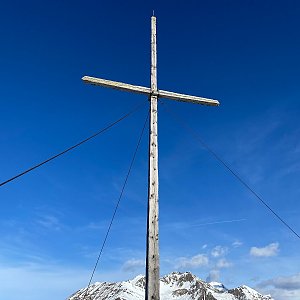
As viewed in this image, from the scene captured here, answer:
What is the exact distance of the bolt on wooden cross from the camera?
8867mm

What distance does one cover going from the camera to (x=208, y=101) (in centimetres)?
1234

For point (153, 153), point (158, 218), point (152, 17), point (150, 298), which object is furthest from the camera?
point (152, 17)

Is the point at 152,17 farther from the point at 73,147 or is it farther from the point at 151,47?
the point at 73,147

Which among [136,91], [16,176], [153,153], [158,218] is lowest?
[158,218]

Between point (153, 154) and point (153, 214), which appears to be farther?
point (153, 154)

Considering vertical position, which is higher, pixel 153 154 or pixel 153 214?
pixel 153 154

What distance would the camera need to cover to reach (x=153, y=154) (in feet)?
34.0

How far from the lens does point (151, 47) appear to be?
→ 12.5 meters

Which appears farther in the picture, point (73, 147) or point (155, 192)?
point (73, 147)

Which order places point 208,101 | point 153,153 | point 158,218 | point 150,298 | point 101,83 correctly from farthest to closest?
1. point 208,101
2. point 101,83
3. point 153,153
4. point 158,218
5. point 150,298

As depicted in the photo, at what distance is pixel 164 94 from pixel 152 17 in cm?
332

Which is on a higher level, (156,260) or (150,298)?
(156,260)

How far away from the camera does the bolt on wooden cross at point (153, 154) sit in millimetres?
8867

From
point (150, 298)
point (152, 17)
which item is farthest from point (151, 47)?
point (150, 298)
